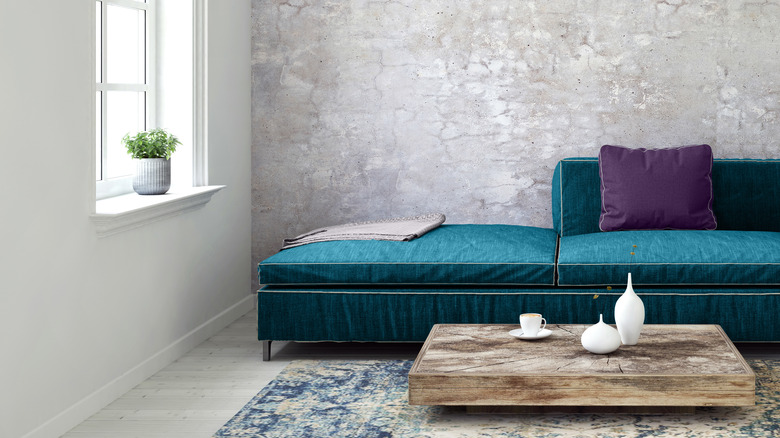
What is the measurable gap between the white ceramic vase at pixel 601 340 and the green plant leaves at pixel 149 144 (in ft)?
6.16

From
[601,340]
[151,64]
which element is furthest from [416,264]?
[151,64]

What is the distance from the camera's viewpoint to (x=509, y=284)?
143 inches

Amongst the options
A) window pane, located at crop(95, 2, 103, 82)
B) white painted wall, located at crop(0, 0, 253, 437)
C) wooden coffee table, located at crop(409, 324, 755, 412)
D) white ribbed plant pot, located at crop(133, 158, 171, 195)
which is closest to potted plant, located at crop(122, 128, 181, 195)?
white ribbed plant pot, located at crop(133, 158, 171, 195)

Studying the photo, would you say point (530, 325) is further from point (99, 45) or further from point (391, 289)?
point (99, 45)

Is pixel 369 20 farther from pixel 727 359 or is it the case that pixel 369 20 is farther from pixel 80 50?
pixel 727 359

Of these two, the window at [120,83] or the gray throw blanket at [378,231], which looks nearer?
the window at [120,83]

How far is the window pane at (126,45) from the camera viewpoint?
3.54 metres

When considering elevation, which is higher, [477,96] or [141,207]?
[477,96]

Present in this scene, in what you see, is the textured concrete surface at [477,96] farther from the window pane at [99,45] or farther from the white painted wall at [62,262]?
the window pane at [99,45]

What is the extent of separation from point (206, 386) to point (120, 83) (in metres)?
1.29

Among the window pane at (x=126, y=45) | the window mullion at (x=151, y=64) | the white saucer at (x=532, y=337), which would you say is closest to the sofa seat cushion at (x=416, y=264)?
the white saucer at (x=532, y=337)

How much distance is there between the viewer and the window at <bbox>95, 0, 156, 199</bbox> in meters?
3.46

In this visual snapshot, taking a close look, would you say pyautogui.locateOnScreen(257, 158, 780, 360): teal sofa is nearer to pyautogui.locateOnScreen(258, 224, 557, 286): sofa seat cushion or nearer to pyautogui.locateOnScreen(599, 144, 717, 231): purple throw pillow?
pyautogui.locateOnScreen(258, 224, 557, 286): sofa seat cushion

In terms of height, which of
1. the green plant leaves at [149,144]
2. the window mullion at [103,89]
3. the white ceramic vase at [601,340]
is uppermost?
the window mullion at [103,89]
